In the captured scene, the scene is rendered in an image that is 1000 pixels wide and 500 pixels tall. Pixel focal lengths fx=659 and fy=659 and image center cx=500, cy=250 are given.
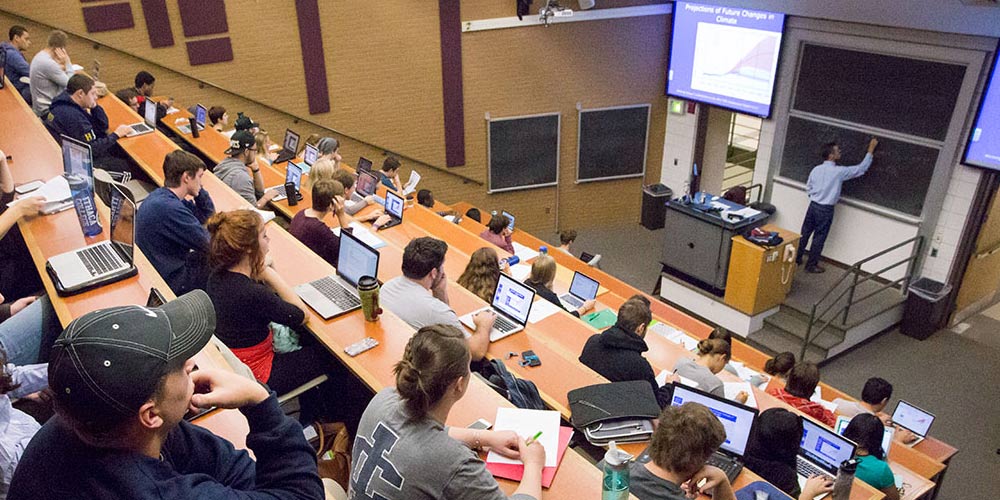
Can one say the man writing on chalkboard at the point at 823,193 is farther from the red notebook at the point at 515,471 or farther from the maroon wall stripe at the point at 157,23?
the maroon wall stripe at the point at 157,23

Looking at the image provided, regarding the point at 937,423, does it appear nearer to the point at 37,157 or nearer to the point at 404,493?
the point at 404,493

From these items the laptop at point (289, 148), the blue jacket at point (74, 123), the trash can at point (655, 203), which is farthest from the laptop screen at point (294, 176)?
the trash can at point (655, 203)

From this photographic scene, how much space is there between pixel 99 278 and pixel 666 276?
6.96 meters

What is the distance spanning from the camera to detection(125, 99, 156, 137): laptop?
6.32 m

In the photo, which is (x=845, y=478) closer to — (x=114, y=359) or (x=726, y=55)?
(x=114, y=359)

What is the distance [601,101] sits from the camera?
10281 mm

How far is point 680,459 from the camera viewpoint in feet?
8.46

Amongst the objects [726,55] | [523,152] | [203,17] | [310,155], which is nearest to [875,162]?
[726,55]

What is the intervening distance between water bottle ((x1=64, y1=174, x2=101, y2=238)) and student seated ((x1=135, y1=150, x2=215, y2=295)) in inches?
10.6

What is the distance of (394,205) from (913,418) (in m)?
4.76

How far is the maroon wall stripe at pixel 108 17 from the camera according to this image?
25.2ft

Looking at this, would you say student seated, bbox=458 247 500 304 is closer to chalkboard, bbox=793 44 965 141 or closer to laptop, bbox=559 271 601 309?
laptop, bbox=559 271 601 309

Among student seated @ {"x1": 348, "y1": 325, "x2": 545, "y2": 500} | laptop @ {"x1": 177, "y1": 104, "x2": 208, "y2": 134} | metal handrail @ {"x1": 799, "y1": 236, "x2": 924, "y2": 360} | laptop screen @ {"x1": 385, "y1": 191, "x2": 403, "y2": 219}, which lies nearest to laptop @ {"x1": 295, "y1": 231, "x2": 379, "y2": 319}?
student seated @ {"x1": 348, "y1": 325, "x2": 545, "y2": 500}

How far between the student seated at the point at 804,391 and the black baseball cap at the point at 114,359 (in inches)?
175
